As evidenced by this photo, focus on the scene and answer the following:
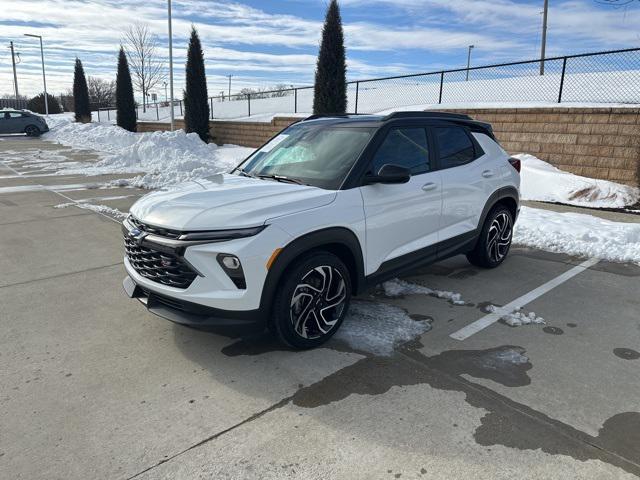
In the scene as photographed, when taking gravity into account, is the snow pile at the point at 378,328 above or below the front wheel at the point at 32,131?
below

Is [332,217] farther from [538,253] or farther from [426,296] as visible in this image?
[538,253]

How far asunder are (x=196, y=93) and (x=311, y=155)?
1849 cm

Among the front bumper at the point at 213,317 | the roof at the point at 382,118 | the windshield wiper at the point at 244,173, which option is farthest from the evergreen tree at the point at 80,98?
the front bumper at the point at 213,317

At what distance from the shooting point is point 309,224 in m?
3.30

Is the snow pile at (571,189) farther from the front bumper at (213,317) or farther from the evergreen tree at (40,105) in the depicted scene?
the evergreen tree at (40,105)

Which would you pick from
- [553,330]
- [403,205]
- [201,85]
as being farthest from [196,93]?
[553,330]

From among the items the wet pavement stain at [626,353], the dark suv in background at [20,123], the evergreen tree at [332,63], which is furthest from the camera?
the dark suv in background at [20,123]

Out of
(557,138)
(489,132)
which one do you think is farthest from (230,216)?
(557,138)

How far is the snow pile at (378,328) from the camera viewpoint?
12.1ft

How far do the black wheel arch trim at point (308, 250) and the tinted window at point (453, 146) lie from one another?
Result: 149cm

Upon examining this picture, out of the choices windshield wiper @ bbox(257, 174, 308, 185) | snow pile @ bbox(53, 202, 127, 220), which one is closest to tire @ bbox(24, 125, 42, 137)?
snow pile @ bbox(53, 202, 127, 220)

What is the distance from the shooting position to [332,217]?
345 centimetres

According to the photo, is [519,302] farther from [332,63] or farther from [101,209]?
[332,63]

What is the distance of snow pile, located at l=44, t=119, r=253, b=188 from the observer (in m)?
11.7
